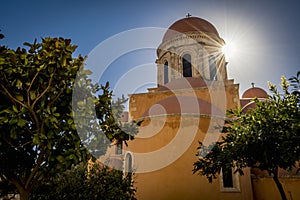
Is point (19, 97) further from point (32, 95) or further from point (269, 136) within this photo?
point (269, 136)

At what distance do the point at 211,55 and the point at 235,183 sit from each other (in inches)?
441

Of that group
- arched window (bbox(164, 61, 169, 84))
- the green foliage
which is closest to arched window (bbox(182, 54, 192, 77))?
arched window (bbox(164, 61, 169, 84))

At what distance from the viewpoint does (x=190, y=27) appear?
2052cm

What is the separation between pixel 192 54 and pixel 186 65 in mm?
977

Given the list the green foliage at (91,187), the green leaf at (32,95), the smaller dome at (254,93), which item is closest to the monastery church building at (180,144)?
the green foliage at (91,187)

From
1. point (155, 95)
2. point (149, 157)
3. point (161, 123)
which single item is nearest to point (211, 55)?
point (155, 95)

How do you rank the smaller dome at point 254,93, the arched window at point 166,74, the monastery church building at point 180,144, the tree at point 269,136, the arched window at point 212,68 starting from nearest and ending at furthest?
the tree at point 269,136 < the monastery church building at point 180,144 < the arched window at point 212,68 < the arched window at point 166,74 < the smaller dome at point 254,93

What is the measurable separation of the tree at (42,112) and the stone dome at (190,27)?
16588mm

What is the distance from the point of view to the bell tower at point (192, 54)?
1972 cm

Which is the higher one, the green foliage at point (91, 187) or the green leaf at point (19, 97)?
the green leaf at point (19, 97)

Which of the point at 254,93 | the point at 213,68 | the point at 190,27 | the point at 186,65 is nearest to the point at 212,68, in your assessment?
the point at 213,68

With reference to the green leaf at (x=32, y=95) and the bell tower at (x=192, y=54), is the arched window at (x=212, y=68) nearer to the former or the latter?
the bell tower at (x=192, y=54)

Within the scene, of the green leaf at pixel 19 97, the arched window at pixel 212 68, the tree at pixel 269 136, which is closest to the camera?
the green leaf at pixel 19 97

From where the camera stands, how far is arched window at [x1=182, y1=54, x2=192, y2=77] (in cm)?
1970
